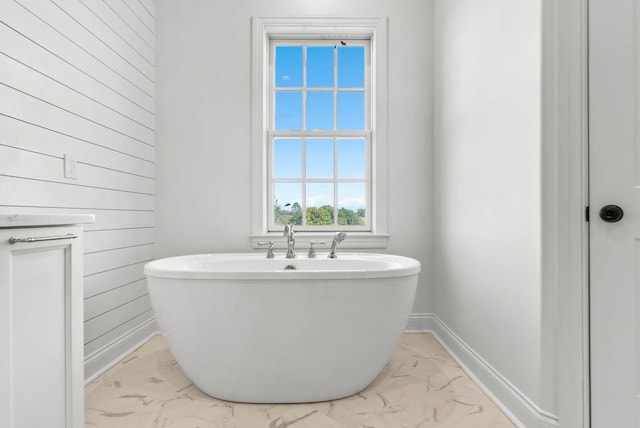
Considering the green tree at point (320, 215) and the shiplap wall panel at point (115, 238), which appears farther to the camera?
the green tree at point (320, 215)

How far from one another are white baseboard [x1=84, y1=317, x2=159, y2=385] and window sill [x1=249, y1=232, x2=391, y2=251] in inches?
37.1

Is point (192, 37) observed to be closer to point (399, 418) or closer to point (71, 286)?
point (71, 286)

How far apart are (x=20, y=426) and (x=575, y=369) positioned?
1.77 m

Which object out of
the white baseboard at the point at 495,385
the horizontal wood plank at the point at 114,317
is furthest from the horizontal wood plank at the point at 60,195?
the white baseboard at the point at 495,385

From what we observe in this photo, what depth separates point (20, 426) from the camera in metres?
0.94

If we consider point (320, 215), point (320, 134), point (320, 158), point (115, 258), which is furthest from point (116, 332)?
point (320, 134)

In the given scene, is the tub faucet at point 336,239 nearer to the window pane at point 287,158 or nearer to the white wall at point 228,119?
the white wall at point 228,119

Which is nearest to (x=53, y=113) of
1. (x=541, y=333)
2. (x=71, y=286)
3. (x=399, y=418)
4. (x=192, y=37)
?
(x=71, y=286)

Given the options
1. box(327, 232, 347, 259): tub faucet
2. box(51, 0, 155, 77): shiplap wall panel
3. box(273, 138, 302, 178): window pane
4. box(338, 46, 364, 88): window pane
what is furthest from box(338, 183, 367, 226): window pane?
box(51, 0, 155, 77): shiplap wall panel

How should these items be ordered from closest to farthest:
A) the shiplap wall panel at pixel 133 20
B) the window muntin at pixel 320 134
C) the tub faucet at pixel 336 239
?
the shiplap wall panel at pixel 133 20 → the tub faucet at pixel 336 239 → the window muntin at pixel 320 134

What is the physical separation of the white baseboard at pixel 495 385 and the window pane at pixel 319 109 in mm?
1692

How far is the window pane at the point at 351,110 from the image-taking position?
9.43ft

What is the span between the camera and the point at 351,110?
2.88m

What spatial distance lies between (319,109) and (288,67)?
16.1 inches
